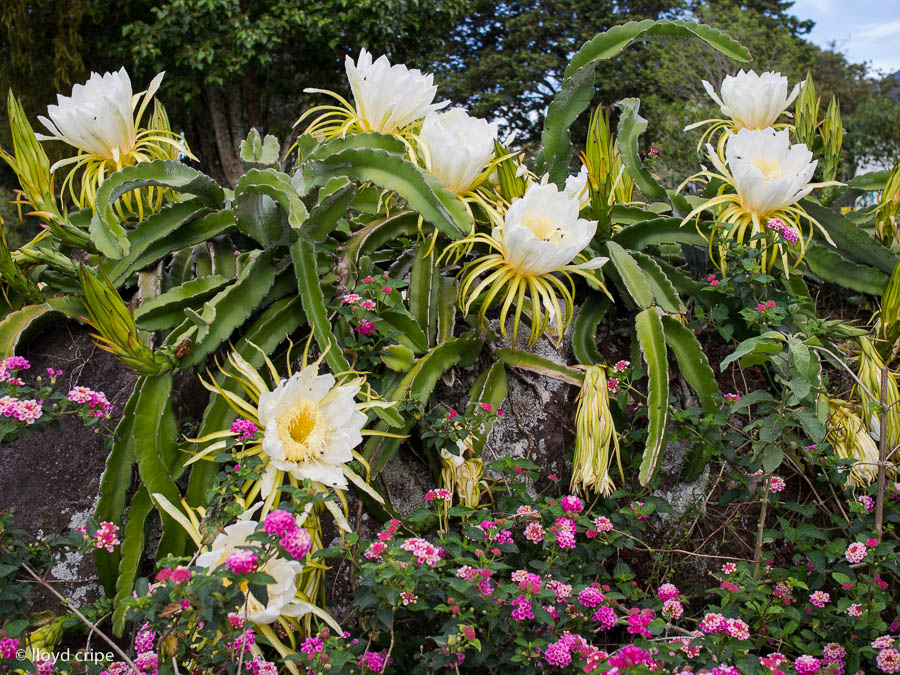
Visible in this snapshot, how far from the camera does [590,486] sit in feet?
5.54

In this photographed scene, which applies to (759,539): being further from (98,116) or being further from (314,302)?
(98,116)

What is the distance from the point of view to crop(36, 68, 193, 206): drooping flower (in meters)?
1.79

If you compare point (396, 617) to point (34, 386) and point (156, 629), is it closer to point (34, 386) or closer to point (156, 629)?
point (156, 629)

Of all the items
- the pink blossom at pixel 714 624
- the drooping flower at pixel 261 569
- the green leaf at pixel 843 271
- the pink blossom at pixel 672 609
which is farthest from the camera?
the green leaf at pixel 843 271

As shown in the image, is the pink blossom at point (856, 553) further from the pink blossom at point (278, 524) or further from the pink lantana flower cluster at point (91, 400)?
the pink lantana flower cluster at point (91, 400)

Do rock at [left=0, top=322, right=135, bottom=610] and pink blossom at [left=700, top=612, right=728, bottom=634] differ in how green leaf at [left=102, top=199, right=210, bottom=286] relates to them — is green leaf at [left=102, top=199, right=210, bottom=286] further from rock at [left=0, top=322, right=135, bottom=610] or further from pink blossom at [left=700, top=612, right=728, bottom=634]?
pink blossom at [left=700, top=612, right=728, bottom=634]

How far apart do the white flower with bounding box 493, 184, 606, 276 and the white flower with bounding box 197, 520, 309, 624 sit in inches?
30.4

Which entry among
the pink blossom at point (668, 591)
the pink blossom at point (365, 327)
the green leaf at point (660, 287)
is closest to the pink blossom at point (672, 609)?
the pink blossom at point (668, 591)

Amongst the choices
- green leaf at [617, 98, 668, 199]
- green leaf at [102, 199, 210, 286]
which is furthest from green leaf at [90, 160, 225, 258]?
green leaf at [617, 98, 668, 199]

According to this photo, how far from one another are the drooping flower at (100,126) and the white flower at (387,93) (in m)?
0.46

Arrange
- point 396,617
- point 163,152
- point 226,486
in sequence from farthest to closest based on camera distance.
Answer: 1. point 163,152
2. point 396,617
3. point 226,486

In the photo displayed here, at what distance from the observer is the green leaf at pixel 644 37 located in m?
1.96

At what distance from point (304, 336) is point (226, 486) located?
0.52 m

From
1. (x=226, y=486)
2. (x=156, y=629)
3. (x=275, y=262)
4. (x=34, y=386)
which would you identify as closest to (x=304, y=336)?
(x=275, y=262)
